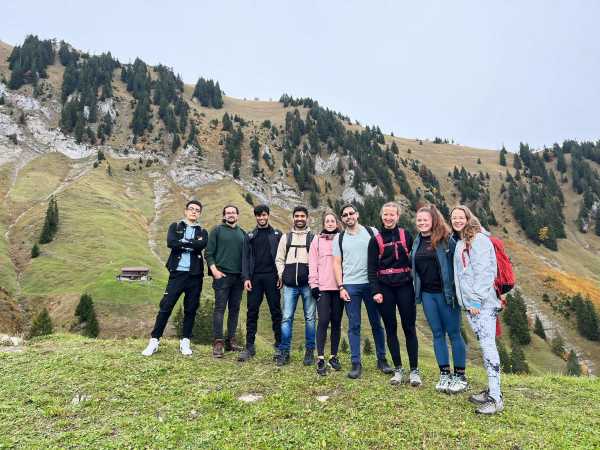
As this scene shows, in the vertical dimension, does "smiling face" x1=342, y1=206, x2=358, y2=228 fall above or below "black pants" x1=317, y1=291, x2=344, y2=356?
above

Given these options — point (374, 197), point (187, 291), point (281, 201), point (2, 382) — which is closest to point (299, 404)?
point (187, 291)

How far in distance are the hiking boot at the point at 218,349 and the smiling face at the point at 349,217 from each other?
17.1 ft

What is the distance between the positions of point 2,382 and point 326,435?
7.67 metres

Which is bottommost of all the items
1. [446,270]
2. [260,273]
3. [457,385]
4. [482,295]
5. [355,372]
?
[355,372]

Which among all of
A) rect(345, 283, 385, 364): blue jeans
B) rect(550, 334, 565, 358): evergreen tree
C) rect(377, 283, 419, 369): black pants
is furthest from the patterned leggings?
rect(550, 334, 565, 358): evergreen tree

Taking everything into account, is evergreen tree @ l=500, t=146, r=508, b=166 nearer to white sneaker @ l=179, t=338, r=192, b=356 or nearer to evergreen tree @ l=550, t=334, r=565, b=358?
evergreen tree @ l=550, t=334, r=565, b=358

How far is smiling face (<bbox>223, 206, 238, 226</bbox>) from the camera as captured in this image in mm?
10555

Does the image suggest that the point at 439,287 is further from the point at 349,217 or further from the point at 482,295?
the point at 349,217

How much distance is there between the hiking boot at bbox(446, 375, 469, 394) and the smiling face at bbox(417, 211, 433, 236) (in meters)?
3.36

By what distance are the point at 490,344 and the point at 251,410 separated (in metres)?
4.91

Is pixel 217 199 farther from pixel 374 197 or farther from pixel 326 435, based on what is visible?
pixel 326 435

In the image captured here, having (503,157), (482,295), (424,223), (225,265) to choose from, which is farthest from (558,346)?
(503,157)

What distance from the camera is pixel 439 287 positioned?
7934 millimetres

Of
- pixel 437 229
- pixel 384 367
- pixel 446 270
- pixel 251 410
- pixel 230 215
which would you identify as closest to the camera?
pixel 251 410
